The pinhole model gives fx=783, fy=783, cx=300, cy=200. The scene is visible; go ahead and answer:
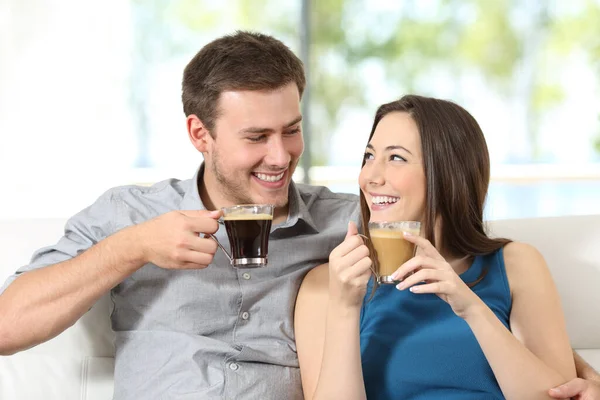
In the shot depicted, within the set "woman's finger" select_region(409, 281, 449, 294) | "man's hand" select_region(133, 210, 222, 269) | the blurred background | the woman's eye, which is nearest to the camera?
"woman's finger" select_region(409, 281, 449, 294)

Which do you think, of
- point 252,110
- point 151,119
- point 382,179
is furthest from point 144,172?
point 382,179

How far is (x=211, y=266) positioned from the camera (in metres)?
2.54

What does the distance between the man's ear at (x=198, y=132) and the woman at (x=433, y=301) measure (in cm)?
65

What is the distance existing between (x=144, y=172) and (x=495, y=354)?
5.29m

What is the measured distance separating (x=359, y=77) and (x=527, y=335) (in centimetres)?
507

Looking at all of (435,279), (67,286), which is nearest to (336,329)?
(435,279)

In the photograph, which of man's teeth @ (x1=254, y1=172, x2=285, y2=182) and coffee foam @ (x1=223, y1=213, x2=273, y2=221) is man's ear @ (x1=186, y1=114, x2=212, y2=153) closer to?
man's teeth @ (x1=254, y1=172, x2=285, y2=182)

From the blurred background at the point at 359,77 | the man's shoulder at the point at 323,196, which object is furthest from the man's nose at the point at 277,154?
the blurred background at the point at 359,77

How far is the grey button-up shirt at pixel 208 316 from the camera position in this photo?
8.06 ft

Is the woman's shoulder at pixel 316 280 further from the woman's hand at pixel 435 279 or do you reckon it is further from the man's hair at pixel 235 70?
the man's hair at pixel 235 70

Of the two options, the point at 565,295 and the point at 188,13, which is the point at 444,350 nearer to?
the point at 565,295

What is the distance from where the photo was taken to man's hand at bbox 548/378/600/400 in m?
2.07

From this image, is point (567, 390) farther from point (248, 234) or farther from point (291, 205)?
point (291, 205)

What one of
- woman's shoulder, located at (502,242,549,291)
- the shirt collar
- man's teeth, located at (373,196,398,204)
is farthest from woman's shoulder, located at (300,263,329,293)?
woman's shoulder, located at (502,242,549,291)
